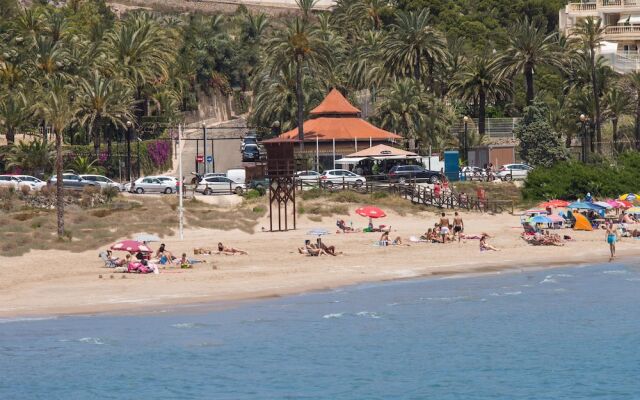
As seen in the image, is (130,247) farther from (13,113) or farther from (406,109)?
(406,109)

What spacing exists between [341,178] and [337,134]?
939 cm

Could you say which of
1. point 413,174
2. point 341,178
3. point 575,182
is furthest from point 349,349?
point 575,182

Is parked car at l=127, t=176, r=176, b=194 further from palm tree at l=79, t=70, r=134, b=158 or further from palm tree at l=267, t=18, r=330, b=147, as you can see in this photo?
palm tree at l=267, t=18, r=330, b=147

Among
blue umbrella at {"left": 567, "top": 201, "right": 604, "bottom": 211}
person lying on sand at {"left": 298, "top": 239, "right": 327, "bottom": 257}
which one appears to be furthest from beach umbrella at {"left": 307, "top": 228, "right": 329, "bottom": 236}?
blue umbrella at {"left": 567, "top": 201, "right": 604, "bottom": 211}

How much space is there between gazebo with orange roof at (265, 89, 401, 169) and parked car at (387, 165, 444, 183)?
19.6 feet

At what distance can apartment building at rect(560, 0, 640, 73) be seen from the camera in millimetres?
100062

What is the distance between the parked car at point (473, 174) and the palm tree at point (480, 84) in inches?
465

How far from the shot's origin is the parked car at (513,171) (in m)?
75.6

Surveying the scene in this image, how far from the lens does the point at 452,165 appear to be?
245ft

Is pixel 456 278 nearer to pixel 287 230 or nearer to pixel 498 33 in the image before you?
pixel 287 230

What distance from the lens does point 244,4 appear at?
147m

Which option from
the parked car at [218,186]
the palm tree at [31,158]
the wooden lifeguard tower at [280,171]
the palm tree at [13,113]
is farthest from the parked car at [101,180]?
Answer: the wooden lifeguard tower at [280,171]

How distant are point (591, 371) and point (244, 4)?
114 meters

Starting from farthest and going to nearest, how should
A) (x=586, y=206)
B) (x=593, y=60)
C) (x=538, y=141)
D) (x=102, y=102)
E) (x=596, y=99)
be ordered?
(x=593, y=60), (x=596, y=99), (x=538, y=141), (x=102, y=102), (x=586, y=206)
